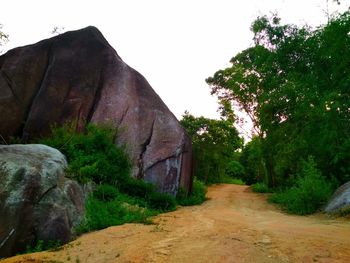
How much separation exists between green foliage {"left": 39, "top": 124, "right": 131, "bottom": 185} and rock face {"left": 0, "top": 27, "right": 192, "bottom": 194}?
2127mm

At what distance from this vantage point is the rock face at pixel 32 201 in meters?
5.91

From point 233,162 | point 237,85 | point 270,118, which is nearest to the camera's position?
point 270,118

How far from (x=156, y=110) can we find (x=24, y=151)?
861cm

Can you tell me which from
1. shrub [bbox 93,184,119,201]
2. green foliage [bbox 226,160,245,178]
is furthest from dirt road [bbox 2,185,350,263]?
green foliage [bbox 226,160,245,178]

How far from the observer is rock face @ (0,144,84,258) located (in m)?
5.91

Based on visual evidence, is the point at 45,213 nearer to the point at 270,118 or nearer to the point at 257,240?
the point at 257,240

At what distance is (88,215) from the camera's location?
7.84m

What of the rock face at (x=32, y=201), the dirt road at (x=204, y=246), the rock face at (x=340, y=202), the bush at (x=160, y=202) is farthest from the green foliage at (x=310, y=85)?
the rock face at (x=32, y=201)

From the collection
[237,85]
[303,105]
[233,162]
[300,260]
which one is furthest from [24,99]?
[233,162]

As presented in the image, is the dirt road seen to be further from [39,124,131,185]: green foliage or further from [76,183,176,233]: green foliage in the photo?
[39,124,131,185]: green foliage

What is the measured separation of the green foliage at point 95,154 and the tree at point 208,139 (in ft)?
53.1

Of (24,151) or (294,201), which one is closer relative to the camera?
(24,151)

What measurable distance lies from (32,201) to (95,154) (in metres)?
4.78

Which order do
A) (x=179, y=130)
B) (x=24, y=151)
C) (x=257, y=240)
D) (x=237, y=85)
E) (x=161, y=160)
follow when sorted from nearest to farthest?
(x=257, y=240) → (x=24, y=151) → (x=161, y=160) → (x=179, y=130) → (x=237, y=85)
